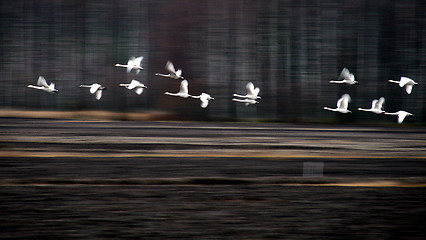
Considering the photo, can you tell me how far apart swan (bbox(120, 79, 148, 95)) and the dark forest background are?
4.0 inches

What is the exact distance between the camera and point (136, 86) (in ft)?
39.1

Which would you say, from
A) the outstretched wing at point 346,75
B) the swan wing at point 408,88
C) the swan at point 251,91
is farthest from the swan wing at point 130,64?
the swan wing at point 408,88

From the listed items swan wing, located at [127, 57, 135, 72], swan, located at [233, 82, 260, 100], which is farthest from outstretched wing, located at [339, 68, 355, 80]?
swan wing, located at [127, 57, 135, 72]

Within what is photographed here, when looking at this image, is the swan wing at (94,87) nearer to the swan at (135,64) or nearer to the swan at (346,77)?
the swan at (135,64)

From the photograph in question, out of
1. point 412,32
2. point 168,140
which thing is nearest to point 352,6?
point 412,32

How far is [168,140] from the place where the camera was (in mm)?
8031

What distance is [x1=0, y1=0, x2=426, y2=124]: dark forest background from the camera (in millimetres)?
11742

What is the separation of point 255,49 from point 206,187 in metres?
7.31

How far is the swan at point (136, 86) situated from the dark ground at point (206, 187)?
3.39 meters

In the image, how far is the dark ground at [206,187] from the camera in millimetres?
3527

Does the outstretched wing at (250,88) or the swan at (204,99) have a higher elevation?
the outstretched wing at (250,88)

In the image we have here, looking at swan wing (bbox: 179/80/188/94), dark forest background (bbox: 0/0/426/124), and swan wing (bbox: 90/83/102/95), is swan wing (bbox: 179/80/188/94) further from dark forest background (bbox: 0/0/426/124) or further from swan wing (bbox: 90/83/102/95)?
swan wing (bbox: 90/83/102/95)

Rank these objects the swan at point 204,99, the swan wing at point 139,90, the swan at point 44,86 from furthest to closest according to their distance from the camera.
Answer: the swan at point 44,86 → the swan wing at point 139,90 → the swan at point 204,99

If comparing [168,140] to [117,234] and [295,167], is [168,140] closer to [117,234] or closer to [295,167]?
[295,167]
